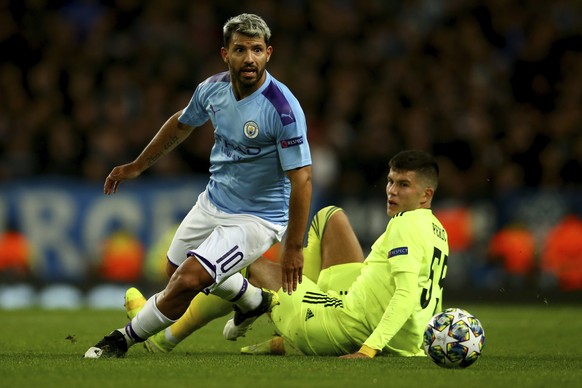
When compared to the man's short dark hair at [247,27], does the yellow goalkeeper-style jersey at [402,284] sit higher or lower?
lower

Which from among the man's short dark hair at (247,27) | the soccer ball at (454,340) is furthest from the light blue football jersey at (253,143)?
the soccer ball at (454,340)

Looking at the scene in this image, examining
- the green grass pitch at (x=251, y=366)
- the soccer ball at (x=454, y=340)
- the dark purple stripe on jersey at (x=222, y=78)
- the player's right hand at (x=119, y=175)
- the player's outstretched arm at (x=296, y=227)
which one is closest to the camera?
the green grass pitch at (x=251, y=366)

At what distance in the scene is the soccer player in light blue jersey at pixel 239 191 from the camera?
21.1ft

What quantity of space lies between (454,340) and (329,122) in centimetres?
863

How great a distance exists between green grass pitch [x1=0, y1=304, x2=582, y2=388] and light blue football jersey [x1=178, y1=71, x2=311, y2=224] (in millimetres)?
941

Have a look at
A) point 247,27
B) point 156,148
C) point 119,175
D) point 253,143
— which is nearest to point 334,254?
point 253,143

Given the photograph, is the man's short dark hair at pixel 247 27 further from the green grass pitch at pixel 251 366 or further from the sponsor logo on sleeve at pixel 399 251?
the green grass pitch at pixel 251 366

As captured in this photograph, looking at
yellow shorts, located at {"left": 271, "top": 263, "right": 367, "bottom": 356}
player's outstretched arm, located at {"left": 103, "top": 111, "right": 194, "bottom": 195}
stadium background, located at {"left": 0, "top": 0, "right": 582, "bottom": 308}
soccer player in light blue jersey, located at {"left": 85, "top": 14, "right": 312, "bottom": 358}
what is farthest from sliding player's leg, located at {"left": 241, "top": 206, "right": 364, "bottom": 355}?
stadium background, located at {"left": 0, "top": 0, "right": 582, "bottom": 308}

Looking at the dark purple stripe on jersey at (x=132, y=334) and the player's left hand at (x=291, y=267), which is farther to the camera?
the dark purple stripe on jersey at (x=132, y=334)

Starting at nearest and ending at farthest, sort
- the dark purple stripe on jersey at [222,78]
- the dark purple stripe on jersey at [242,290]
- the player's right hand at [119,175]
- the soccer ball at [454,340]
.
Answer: the soccer ball at [454,340], the dark purple stripe on jersey at [222,78], the dark purple stripe on jersey at [242,290], the player's right hand at [119,175]

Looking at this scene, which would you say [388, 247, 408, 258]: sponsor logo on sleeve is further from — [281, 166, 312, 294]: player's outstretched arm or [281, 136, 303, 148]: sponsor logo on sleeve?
[281, 136, 303, 148]: sponsor logo on sleeve

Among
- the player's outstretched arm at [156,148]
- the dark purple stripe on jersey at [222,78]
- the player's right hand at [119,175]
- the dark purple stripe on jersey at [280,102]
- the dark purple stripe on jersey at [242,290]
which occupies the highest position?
the dark purple stripe on jersey at [222,78]

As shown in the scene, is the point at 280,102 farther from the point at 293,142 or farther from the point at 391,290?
the point at 391,290

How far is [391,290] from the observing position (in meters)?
6.75
